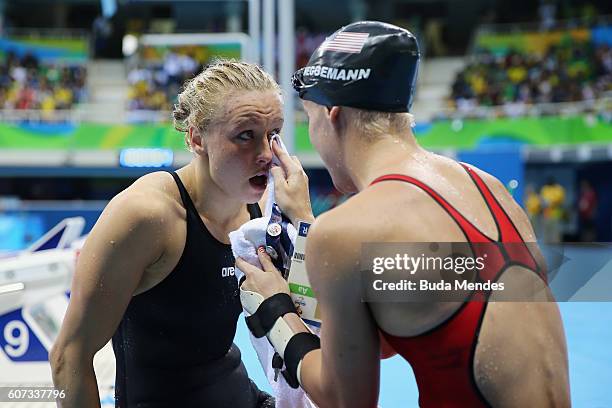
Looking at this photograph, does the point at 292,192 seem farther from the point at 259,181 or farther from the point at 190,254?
the point at 190,254

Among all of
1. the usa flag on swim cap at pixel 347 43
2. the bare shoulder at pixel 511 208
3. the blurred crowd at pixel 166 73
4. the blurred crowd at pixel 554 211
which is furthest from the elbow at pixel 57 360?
the blurred crowd at pixel 166 73

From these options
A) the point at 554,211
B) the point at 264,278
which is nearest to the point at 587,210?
the point at 554,211

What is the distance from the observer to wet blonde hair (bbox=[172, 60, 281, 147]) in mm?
2365

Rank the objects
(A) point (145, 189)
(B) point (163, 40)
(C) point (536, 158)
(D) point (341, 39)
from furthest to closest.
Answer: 1. (C) point (536, 158)
2. (B) point (163, 40)
3. (A) point (145, 189)
4. (D) point (341, 39)

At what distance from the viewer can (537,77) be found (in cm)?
2036

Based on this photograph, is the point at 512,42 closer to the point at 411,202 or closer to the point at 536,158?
the point at 536,158

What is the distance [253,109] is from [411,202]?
93cm

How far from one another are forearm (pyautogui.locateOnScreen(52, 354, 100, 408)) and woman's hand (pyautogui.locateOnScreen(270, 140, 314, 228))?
767 millimetres

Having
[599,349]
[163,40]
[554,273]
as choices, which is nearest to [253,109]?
[554,273]

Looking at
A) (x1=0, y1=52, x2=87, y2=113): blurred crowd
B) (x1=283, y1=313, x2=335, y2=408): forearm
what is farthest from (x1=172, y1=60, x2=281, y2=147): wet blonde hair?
(x1=0, y1=52, x2=87, y2=113): blurred crowd

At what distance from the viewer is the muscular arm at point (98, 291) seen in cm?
207

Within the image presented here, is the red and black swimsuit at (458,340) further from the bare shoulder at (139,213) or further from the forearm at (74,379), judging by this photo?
the forearm at (74,379)

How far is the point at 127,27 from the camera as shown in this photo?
27.7 m

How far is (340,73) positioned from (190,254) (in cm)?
89
